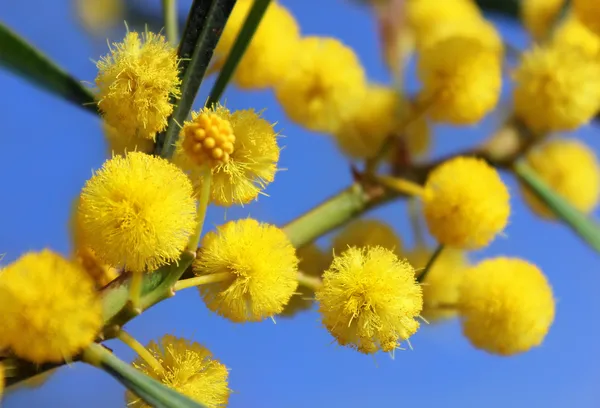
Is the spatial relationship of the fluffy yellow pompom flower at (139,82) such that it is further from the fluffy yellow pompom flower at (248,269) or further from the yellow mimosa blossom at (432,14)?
the yellow mimosa blossom at (432,14)

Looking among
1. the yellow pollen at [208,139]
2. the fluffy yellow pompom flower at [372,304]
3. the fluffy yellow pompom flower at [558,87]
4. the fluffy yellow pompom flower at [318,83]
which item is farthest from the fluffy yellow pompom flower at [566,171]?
the yellow pollen at [208,139]

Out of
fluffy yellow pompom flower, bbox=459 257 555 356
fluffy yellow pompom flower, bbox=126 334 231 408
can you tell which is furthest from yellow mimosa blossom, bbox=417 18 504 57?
fluffy yellow pompom flower, bbox=126 334 231 408

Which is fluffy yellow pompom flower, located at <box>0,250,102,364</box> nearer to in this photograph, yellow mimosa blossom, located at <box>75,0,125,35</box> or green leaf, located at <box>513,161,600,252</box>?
green leaf, located at <box>513,161,600,252</box>

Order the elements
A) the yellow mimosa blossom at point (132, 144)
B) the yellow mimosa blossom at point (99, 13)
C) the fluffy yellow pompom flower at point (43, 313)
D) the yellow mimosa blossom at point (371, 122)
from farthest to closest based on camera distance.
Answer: the yellow mimosa blossom at point (99, 13) → the yellow mimosa blossom at point (371, 122) → the yellow mimosa blossom at point (132, 144) → the fluffy yellow pompom flower at point (43, 313)

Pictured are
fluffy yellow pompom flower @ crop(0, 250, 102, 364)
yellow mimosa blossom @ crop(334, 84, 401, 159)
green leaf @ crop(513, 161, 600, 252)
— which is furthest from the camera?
yellow mimosa blossom @ crop(334, 84, 401, 159)

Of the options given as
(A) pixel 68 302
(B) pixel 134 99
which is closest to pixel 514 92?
(B) pixel 134 99

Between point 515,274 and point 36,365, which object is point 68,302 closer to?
point 36,365
